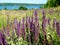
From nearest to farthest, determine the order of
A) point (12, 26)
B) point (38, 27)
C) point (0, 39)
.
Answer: point (0, 39), point (38, 27), point (12, 26)

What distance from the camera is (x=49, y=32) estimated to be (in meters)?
3.63

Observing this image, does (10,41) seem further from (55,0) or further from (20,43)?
(55,0)

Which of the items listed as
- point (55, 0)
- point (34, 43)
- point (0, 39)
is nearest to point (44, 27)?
point (34, 43)

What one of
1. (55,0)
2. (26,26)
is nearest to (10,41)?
(26,26)

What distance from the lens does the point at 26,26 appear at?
3.60 m

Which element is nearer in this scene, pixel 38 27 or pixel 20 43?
pixel 20 43

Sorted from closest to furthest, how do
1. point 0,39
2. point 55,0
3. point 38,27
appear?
point 0,39 → point 38,27 → point 55,0

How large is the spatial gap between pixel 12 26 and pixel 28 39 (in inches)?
17.9


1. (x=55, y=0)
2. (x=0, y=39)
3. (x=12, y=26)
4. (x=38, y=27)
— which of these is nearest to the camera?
(x=0, y=39)

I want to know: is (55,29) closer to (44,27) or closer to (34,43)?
(44,27)

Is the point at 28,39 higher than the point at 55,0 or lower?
higher

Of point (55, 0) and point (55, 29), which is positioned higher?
point (55, 29)

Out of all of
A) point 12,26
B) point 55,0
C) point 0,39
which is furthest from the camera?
point 55,0

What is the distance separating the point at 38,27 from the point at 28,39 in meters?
0.23
